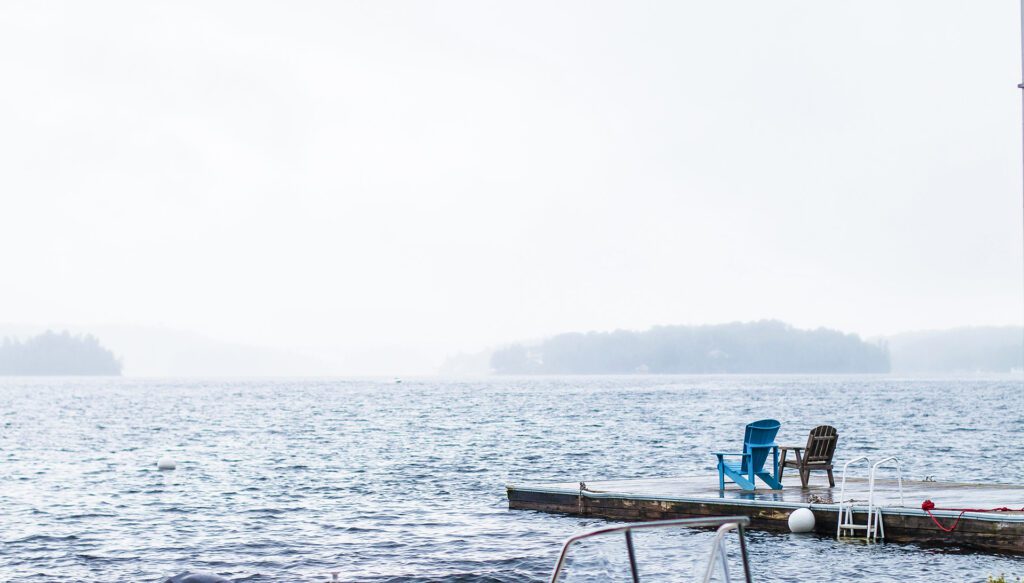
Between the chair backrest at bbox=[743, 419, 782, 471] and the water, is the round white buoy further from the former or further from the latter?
the chair backrest at bbox=[743, 419, 782, 471]

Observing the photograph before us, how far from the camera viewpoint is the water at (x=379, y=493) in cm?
1888

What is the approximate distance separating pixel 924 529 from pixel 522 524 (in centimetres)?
901

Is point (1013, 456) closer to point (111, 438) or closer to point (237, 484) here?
point (237, 484)

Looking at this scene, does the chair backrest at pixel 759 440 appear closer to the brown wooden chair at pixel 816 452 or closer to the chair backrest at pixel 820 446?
the brown wooden chair at pixel 816 452

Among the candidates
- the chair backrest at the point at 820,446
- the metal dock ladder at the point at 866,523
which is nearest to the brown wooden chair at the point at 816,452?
the chair backrest at the point at 820,446

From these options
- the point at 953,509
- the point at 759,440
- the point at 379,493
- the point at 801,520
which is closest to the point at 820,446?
the point at 759,440

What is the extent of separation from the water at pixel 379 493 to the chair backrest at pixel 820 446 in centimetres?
258

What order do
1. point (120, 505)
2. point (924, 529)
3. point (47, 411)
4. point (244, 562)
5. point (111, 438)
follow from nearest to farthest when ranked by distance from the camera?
point (924, 529) → point (244, 562) → point (120, 505) → point (111, 438) → point (47, 411)

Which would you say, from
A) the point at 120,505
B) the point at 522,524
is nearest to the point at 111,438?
the point at 120,505

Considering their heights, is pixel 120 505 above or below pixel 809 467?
below

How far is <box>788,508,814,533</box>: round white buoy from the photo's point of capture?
19344 millimetres

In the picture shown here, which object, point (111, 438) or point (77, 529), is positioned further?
point (111, 438)

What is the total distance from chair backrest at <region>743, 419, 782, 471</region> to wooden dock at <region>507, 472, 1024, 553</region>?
70cm

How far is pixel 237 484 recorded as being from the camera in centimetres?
3578
